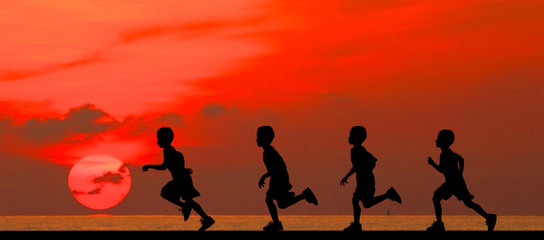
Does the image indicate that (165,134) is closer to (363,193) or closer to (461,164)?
(363,193)

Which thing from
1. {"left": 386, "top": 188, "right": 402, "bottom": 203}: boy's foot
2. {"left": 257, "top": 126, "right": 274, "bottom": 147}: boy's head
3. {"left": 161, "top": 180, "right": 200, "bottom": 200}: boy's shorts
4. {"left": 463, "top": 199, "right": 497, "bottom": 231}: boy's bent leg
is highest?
{"left": 257, "top": 126, "right": 274, "bottom": 147}: boy's head

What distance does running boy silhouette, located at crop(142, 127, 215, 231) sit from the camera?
66.7ft

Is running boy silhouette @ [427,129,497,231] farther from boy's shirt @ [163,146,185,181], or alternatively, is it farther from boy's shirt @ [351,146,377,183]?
boy's shirt @ [163,146,185,181]

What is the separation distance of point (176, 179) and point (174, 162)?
40 cm

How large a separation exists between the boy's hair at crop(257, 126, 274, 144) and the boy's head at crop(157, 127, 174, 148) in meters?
2.02

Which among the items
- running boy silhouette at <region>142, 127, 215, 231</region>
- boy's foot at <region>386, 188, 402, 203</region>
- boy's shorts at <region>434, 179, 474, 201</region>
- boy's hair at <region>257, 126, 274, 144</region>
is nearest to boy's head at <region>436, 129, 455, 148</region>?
boy's shorts at <region>434, 179, 474, 201</region>

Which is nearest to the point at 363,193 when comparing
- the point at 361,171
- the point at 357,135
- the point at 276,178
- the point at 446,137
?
the point at 361,171

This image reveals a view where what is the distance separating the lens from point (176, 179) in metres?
20.5

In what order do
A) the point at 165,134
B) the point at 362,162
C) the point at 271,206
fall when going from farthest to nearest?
1. the point at 165,134
2. the point at 362,162
3. the point at 271,206

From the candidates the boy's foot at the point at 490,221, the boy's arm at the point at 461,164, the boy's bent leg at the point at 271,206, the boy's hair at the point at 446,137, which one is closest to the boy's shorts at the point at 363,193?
the boy's bent leg at the point at 271,206

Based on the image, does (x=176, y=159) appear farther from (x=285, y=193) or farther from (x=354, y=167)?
(x=354, y=167)

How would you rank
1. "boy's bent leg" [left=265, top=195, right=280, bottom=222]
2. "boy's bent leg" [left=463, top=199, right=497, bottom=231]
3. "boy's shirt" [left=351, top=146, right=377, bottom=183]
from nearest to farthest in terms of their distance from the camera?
"boy's bent leg" [left=463, top=199, right=497, bottom=231]
"boy's bent leg" [left=265, top=195, right=280, bottom=222]
"boy's shirt" [left=351, top=146, right=377, bottom=183]
